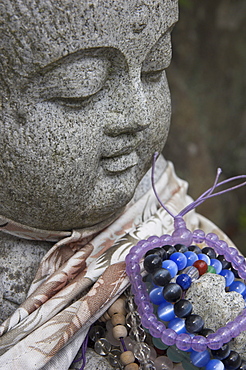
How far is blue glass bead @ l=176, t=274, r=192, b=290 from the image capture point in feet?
2.84

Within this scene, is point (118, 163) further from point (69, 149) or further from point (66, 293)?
point (66, 293)

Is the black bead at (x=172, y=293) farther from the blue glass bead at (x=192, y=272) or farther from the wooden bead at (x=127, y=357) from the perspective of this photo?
the wooden bead at (x=127, y=357)

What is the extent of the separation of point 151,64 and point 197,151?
1228mm

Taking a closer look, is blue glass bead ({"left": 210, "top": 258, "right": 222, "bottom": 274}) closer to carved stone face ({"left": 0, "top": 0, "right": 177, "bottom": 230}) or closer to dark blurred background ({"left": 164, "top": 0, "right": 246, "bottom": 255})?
carved stone face ({"left": 0, "top": 0, "right": 177, "bottom": 230})

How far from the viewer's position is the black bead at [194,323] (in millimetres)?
825

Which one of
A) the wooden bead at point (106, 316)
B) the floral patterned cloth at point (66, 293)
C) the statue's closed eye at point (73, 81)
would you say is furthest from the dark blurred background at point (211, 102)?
the statue's closed eye at point (73, 81)

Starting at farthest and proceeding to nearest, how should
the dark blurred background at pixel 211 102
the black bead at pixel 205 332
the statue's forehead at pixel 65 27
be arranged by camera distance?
the dark blurred background at pixel 211 102 → the black bead at pixel 205 332 → the statue's forehead at pixel 65 27

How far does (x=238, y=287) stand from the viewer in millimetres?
912

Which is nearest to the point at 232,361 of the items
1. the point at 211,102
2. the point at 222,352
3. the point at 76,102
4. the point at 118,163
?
the point at 222,352

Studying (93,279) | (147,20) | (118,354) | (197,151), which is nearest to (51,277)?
(93,279)

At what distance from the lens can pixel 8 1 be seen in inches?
28.6

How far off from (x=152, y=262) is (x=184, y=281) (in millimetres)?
64

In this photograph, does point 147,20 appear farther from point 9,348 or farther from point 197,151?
point 197,151

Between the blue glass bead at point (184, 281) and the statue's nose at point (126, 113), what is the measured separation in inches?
10.7
